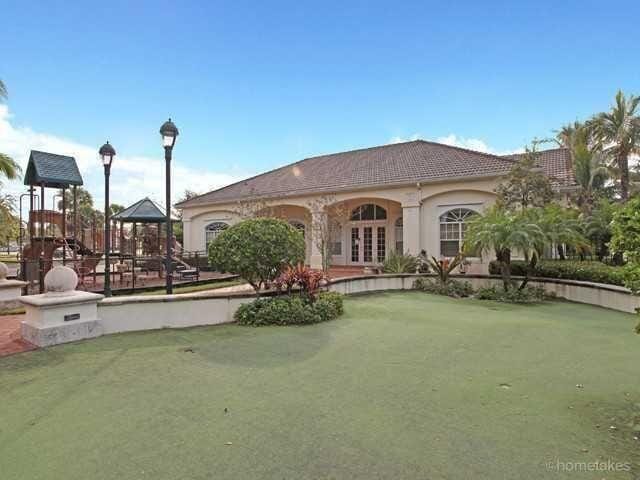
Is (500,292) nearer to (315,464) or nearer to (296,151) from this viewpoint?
(315,464)

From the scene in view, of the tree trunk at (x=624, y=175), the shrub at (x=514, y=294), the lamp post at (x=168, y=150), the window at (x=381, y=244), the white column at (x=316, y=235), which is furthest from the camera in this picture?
the tree trunk at (x=624, y=175)

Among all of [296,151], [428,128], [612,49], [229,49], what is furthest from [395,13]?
[296,151]

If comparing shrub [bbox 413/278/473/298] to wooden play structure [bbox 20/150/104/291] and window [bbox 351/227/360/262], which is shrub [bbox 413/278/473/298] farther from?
wooden play structure [bbox 20/150/104/291]

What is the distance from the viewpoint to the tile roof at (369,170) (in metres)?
16.7

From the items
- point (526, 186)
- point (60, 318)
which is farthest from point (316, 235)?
point (60, 318)

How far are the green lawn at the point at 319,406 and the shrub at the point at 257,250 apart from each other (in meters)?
1.82

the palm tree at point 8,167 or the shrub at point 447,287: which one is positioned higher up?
the palm tree at point 8,167

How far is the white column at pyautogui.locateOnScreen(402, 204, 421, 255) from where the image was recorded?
17016 millimetres

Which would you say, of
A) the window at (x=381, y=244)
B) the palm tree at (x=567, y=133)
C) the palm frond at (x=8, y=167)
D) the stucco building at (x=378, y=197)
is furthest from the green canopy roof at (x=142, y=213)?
the palm tree at (x=567, y=133)

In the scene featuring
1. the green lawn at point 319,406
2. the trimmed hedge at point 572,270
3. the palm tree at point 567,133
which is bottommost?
the green lawn at point 319,406

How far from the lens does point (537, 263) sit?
1257 cm

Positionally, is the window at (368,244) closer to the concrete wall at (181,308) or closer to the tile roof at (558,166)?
the tile roof at (558,166)

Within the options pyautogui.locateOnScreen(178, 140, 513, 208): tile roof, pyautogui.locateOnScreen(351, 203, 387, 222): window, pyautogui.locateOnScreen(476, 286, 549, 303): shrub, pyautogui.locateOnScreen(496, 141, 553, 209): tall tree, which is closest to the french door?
pyautogui.locateOnScreen(351, 203, 387, 222): window

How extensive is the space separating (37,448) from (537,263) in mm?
13743
